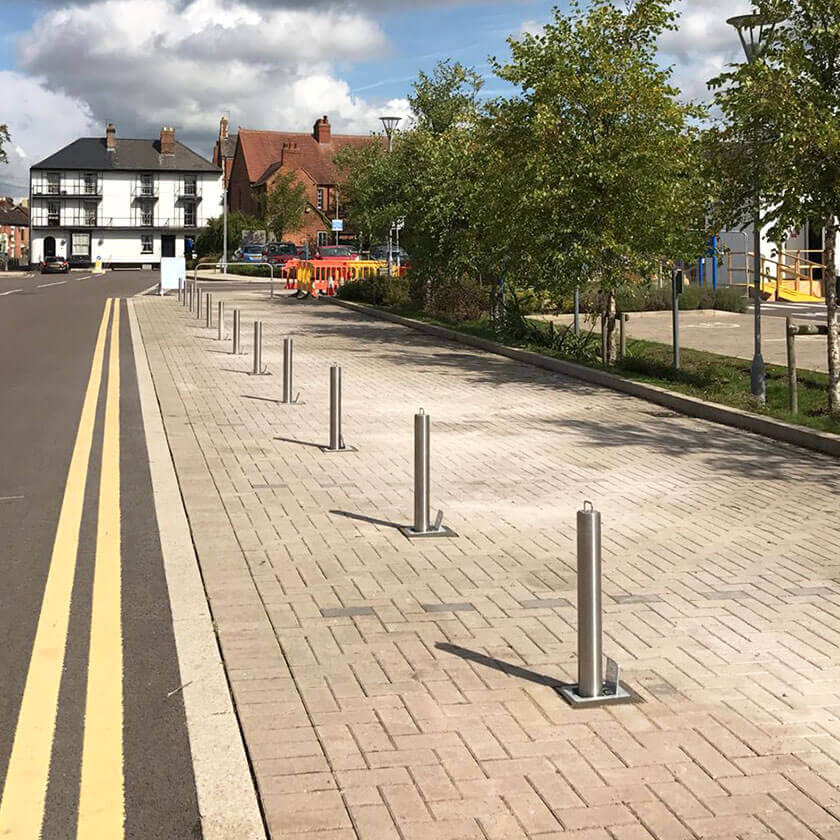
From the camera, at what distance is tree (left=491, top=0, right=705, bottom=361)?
17.5 meters

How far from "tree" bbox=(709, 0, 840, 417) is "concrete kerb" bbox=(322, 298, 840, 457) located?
1.33 meters

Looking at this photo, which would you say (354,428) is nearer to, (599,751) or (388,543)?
(388,543)

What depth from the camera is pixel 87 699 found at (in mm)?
5027

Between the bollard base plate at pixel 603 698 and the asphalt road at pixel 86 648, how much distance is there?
157cm

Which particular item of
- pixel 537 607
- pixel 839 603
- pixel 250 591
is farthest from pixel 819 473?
pixel 250 591

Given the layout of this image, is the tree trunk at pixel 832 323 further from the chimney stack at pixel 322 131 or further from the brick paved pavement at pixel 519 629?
the chimney stack at pixel 322 131

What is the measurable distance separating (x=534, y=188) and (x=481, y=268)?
24.5 feet

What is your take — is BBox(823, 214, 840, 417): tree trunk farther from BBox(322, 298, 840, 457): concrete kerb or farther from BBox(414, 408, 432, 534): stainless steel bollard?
BBox(414, 408, 432, 534): stainless steel bollard

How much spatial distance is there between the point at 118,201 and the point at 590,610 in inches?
4340

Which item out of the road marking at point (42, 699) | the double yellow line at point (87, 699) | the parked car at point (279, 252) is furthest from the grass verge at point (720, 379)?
the parked car at point (279, 252)

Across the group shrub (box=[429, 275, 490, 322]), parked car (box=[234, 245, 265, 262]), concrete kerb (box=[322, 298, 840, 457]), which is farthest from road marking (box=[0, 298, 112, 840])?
parked car (box=[234, 245, 265, 262])

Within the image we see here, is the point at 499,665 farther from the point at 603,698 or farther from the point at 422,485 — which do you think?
the point at 422,485

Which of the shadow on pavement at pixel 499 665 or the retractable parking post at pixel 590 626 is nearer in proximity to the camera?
the retractable parking post at pixel 590 626

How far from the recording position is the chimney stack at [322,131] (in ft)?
344
